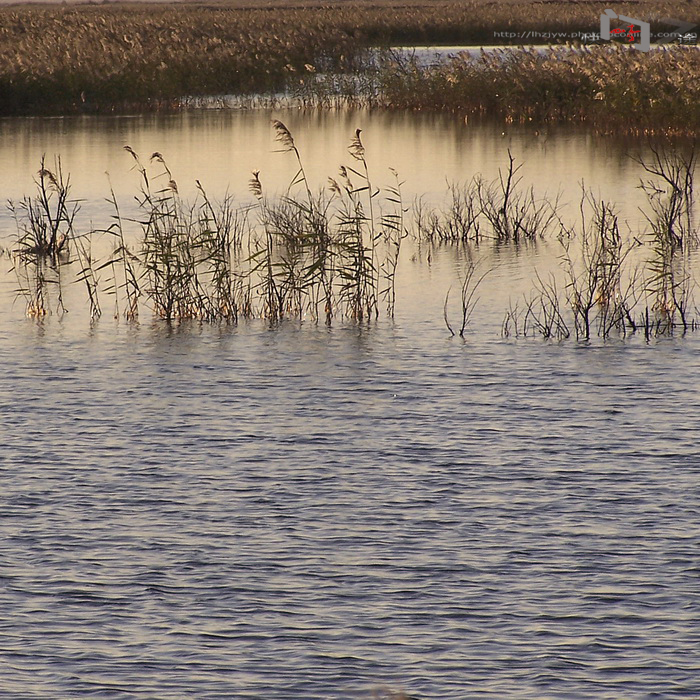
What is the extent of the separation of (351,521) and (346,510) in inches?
8.2

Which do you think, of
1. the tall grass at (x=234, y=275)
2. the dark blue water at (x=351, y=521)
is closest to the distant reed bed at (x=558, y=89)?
the tall grass at (x=234, y=275)

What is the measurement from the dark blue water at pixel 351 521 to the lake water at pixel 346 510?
2 centimetres

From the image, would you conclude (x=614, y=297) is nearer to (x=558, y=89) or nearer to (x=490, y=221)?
(x=490, y=221)

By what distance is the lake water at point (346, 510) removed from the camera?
21.0 ft

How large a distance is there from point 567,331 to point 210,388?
3517mm

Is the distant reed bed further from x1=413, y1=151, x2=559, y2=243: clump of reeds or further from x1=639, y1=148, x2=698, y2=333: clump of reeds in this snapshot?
x1=639, y1=148, x2=698, y2=333: clump of reeds

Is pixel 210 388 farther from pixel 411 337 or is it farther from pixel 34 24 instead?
pixel 34 24

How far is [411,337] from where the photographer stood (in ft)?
44.3

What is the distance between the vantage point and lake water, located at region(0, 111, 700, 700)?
6.39 metres

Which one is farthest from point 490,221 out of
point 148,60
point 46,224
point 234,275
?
point 148,60

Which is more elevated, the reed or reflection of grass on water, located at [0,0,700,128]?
reflection of grass on water, located at [0,0,700,128]

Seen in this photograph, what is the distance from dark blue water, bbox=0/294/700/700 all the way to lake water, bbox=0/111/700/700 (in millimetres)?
20

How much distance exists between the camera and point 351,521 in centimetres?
827

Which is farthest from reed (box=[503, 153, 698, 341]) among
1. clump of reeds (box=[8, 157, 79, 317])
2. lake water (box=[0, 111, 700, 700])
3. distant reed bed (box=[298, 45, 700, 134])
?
distant reed bed (box=[298, 45, 700, 134])
